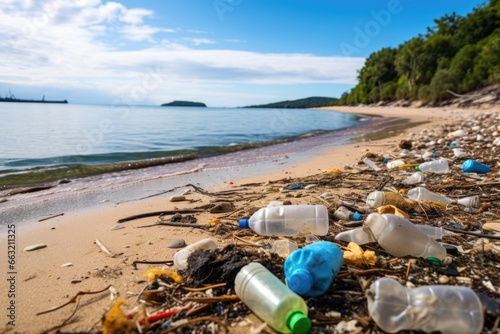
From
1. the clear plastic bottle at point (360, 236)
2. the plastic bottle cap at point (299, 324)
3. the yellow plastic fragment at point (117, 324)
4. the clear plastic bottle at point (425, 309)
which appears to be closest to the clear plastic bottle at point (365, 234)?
Result: the clear plastic bottle at point (360, 236)

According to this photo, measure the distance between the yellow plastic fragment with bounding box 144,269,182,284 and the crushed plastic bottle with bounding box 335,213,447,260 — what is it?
139 cm

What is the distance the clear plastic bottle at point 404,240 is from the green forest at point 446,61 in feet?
113

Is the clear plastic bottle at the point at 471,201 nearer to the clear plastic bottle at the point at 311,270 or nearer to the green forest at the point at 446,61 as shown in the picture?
the clear plastic bottle at the point at 311,270

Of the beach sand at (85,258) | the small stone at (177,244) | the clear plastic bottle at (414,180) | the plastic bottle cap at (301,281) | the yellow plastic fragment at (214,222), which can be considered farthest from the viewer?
the clear plastic bottle at (414,180)

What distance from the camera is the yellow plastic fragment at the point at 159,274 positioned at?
185cm

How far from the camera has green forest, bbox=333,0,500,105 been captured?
1265 inches

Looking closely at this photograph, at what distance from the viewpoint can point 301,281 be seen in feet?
5.07

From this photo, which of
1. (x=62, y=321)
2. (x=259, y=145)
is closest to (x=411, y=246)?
(x=62, y=321)

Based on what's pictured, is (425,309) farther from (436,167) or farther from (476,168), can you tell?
(436,167)

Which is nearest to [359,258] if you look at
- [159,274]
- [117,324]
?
[159,274]

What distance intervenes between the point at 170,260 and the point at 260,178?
3.63 meters

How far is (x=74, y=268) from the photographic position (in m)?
2.25

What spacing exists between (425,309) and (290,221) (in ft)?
4.47

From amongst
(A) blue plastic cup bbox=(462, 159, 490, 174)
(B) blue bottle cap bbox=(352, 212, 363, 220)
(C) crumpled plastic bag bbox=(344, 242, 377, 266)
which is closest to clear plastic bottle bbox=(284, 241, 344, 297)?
(C) crumpled plastic bag bbox=(344, 242, 377, 266)
